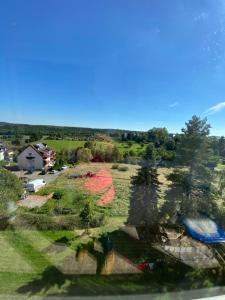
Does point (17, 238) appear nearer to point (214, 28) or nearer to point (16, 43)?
point (16, 43)

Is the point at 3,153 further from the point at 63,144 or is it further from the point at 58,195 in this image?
the point at 58,195

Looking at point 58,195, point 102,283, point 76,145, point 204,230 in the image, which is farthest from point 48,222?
point 204,230

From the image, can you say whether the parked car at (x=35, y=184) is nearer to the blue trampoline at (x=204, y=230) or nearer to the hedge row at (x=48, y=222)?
the hedge row at (x=48, y=222)

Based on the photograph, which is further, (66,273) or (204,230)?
(204,230)

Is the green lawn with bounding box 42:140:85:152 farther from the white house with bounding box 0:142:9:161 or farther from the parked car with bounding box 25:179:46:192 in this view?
the parked car with bounding box 25:179:46:192

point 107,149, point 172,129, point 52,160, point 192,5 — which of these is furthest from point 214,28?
point 52,160
